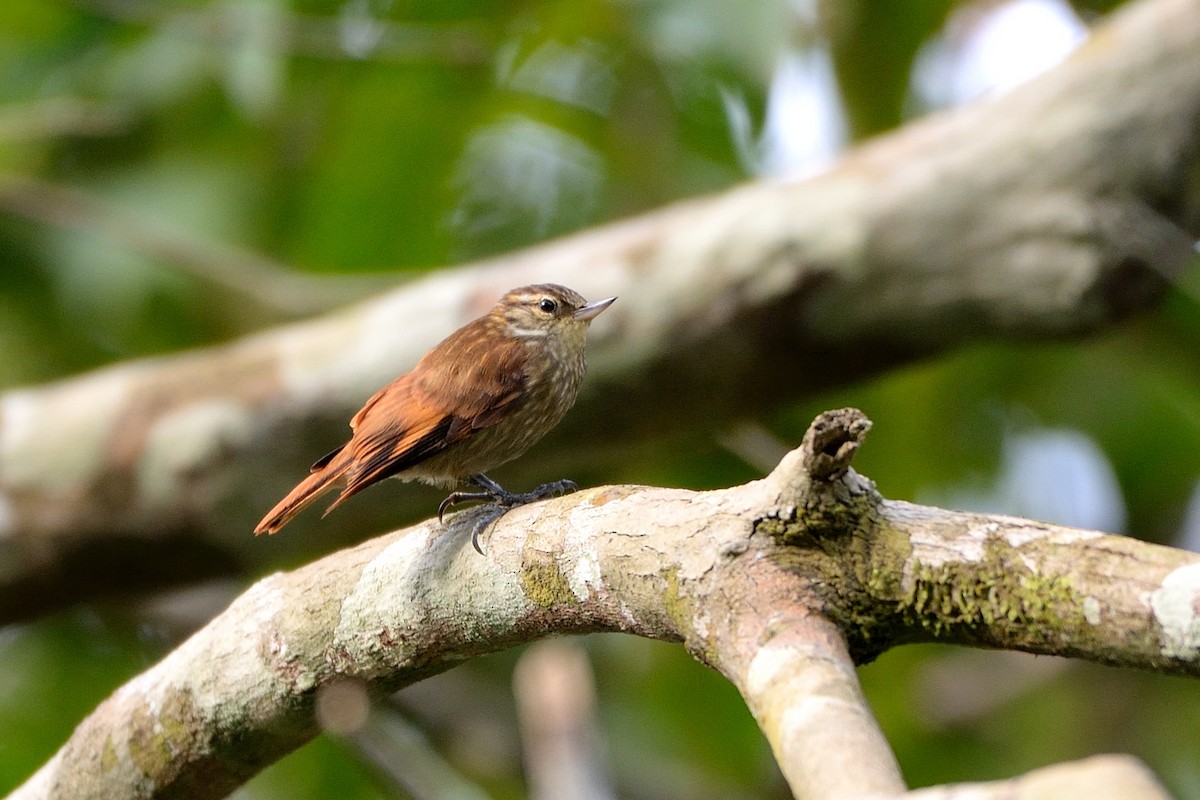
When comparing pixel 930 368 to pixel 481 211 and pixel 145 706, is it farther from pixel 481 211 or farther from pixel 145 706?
pixel 145 706

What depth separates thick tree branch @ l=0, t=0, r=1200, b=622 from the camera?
4.57m

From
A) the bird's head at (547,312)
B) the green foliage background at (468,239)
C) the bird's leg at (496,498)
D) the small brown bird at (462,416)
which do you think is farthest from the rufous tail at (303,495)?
the green foliage background at (468,239)

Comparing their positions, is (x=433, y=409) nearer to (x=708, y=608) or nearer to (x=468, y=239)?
(x=708, y=608)

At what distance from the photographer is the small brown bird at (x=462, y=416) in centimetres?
306

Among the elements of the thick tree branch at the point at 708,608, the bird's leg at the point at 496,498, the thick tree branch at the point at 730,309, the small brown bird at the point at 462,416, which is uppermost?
the thick tree branch at the point at 730,309

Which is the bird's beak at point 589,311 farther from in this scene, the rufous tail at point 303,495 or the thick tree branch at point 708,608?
the thick tree branch at point 708,608

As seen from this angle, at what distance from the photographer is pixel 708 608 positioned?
193 cm

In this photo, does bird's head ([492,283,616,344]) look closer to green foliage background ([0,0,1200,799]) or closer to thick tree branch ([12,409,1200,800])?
thick tree branch ([12,409,1200,800])

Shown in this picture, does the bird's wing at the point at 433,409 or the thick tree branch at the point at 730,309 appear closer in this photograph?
the bird's wing at the point at 433,409

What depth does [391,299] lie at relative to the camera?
537 centimetres

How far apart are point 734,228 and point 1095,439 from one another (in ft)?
8.05

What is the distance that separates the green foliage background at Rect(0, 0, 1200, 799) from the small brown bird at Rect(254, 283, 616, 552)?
7.11ft

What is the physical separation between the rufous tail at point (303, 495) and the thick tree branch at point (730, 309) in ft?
6.56

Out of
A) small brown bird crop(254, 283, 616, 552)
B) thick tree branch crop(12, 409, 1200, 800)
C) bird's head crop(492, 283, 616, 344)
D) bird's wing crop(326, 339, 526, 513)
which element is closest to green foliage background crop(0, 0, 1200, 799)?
bird's head crop(492, 283, 616, 344)
